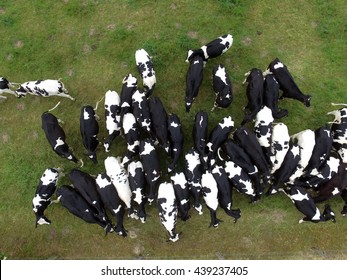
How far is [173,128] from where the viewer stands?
7438 mm

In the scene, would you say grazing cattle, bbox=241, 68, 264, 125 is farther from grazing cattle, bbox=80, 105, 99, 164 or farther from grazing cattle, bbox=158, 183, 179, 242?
grazing cattle, bbox=80, 105, 99, 164

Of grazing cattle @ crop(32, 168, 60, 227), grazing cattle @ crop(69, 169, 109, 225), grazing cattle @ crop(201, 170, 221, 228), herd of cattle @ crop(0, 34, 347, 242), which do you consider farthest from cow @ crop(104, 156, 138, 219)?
grazing cattle @ crop(201, 170, 221, 228)

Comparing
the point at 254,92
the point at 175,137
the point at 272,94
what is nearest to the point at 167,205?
the point at 175,137

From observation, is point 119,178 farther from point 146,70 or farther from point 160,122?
point 146,70

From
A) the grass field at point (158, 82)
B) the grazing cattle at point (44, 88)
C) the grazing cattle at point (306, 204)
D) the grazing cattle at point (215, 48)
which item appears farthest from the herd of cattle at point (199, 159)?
the grazing cattle at point (44, 88)

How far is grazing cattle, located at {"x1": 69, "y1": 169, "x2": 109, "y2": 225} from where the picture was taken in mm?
7453

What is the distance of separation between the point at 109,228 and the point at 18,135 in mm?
2981

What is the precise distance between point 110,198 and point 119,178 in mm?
431

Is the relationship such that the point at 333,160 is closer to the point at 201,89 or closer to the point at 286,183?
the point at 286,183

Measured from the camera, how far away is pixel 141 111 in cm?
752

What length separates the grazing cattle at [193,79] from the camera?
25.3ft

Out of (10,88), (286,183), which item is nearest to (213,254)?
(286,183)

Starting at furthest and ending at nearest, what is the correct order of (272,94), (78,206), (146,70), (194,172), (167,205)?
1. (146,70)
2. (272,94)
3. (78,206)
4. (194,172)
5. (167,205)

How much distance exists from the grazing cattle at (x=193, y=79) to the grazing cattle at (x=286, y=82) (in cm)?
150
